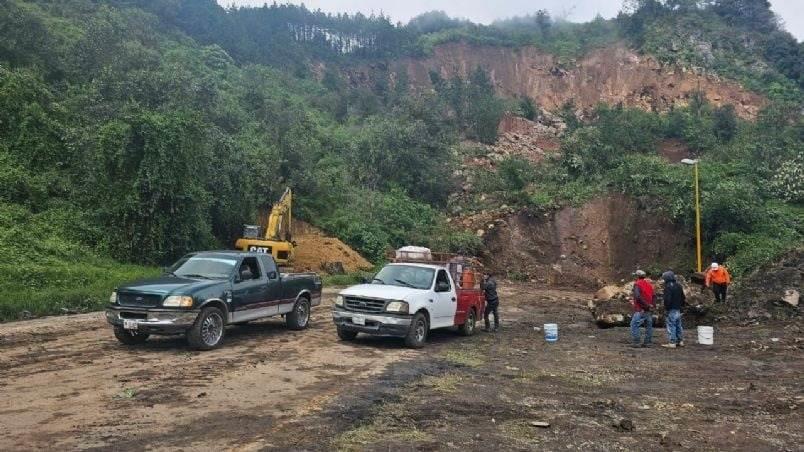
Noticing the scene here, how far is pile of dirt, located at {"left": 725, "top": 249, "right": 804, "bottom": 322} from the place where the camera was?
59.3ft

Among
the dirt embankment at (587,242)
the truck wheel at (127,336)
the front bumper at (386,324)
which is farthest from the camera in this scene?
the dirt embankment at (587,242)

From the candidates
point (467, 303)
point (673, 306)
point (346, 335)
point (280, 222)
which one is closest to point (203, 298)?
point (346, 335)

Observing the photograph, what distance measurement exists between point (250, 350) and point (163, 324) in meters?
1.68

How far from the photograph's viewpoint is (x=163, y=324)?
1061cm

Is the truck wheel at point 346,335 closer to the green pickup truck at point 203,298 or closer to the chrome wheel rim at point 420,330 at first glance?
the chrome wheel rim at point 420,330

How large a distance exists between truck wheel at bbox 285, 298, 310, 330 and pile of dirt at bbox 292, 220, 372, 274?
1427cm

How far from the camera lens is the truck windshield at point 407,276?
13.5m

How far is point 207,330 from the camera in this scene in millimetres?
11242

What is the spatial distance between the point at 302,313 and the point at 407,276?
286 cm

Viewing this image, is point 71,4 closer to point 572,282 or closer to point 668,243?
point 572,282

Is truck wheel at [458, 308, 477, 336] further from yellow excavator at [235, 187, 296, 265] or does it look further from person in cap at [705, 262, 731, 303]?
yellow excavator at [235, 187, 296, 265]

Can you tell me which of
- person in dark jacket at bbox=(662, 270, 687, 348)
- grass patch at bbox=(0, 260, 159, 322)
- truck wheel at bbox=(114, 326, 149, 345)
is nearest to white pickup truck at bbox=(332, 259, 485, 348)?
truck wheel at bbox=(114, 326, 149, 345)

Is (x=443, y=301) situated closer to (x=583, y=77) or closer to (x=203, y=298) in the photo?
(x=203, y=298)

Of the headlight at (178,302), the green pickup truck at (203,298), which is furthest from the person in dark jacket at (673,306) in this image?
the headlight at (178,302)
